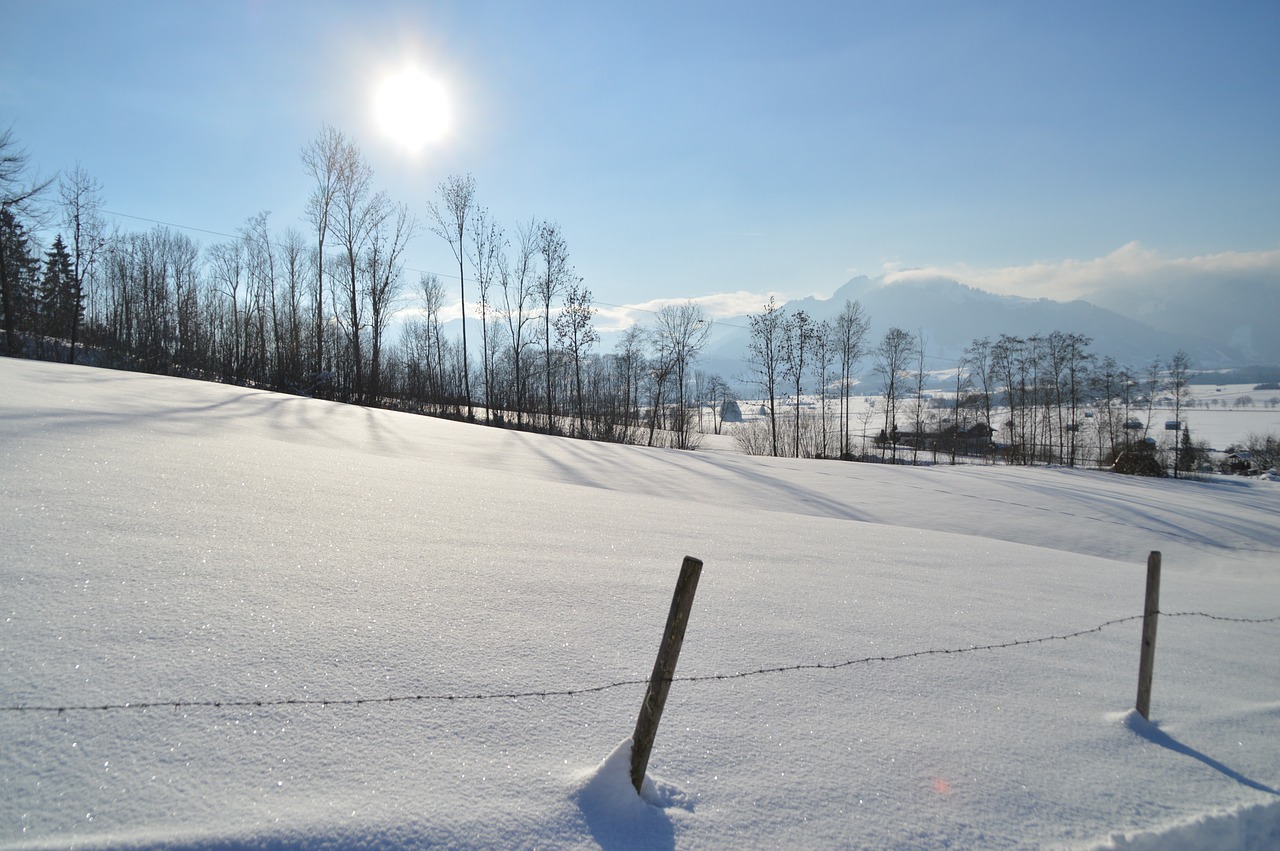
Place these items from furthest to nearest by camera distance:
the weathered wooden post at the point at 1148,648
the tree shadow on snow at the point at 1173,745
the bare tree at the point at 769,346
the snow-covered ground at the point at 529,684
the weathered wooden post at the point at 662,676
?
1. the bare tree at the point at 769,346
2. the weathered wooden post at the point at 1148,648
3. the tree shadow on snow at the point at 1173,745
4. the weathered wooden post at the point at 662,676
5. the snow-covered ground at the point at 529,684

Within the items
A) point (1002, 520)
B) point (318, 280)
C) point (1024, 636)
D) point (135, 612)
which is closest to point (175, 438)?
point (135, 612)

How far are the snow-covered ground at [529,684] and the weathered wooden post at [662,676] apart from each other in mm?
87

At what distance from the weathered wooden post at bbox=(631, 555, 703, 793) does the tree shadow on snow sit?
260 centimetres

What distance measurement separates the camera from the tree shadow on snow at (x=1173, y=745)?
99.7 inches

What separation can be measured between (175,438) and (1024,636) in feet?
27.4

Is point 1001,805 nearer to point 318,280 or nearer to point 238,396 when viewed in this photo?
point 238,396

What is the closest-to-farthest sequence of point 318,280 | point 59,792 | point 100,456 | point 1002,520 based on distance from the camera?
point 59,792, point 100,456, point 1002,520, point 318,280

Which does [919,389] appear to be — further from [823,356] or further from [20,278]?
[20,278]

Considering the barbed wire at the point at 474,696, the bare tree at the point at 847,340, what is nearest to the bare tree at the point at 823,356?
the bare tree at the point at 847,340

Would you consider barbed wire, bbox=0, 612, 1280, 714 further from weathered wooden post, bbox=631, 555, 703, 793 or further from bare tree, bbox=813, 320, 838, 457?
bare tree, bbox=813, 320, 838, 457

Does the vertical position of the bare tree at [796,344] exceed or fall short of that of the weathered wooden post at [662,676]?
it exceeds it

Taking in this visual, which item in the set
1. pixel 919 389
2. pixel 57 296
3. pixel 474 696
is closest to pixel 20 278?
pixel 57 296

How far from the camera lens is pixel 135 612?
98.7 inches

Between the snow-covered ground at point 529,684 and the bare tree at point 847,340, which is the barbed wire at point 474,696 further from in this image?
the bare tree at point 847,340
